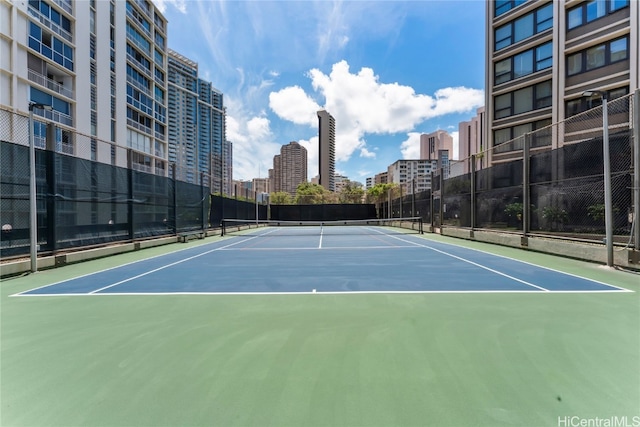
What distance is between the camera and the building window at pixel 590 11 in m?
22.3

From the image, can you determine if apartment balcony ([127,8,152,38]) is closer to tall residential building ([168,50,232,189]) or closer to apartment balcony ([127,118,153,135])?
apartment balcony ([127,118,153,135])

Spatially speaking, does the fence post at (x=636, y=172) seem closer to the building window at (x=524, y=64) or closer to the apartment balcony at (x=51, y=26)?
the building window at (x=524, y=64)

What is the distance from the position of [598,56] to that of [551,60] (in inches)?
148

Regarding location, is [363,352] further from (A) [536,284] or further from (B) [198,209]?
(B) [198,209]

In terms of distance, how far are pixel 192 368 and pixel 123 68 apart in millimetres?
51086

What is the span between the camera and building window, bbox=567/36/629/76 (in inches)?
872

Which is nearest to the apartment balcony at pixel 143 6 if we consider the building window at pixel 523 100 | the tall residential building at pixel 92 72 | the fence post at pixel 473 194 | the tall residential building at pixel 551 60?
the tall residential building at pixel 92 72

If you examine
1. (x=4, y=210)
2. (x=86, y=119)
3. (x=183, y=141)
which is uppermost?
(x=183, y=141)

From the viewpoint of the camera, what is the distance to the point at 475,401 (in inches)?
94.5

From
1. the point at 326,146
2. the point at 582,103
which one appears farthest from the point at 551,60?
the point at 326,146

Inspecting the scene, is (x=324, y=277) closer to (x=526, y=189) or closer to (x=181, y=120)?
(x=526, y=189)

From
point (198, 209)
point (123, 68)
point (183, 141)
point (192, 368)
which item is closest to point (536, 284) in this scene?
point (192, 368)

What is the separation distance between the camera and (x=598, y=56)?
23.5 metres

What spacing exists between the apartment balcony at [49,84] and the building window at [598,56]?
157ft
